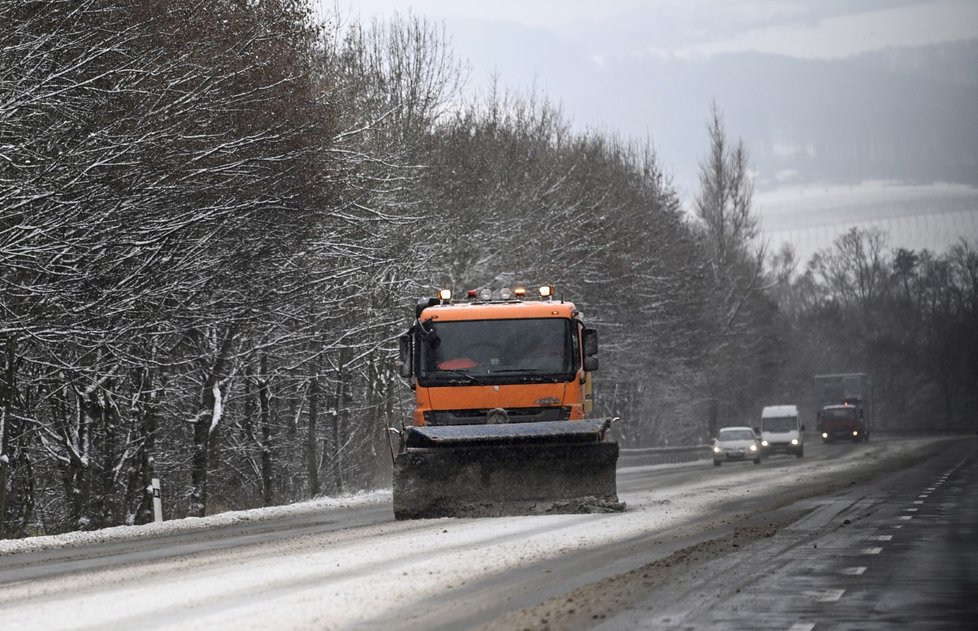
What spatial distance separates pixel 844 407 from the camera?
8081cm

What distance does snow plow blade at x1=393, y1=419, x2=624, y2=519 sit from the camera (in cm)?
1912

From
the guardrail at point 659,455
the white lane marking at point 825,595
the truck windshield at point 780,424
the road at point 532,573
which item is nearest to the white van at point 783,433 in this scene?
the truck windshield at point 780,424

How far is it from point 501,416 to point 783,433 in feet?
133

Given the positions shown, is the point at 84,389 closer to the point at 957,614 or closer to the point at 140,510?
the point at 140,510

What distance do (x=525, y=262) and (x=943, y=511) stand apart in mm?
24851

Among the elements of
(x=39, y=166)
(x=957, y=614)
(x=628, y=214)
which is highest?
(x=628, y=214)

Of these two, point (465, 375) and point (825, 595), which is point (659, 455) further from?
point (825, 595)

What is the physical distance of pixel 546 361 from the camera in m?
20.6

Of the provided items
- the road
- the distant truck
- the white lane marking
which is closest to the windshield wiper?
the road

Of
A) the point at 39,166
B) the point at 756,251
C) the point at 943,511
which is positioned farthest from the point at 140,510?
the point at 756,251

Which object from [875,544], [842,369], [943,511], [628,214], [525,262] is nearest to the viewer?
[875,544]

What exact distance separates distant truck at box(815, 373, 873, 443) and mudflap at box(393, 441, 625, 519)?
63473mm

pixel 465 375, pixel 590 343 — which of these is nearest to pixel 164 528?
pixel 465 375

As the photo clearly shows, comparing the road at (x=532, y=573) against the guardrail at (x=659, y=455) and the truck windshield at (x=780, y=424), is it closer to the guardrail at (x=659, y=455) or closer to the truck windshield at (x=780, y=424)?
the guardrail at (x=659, y=455)
